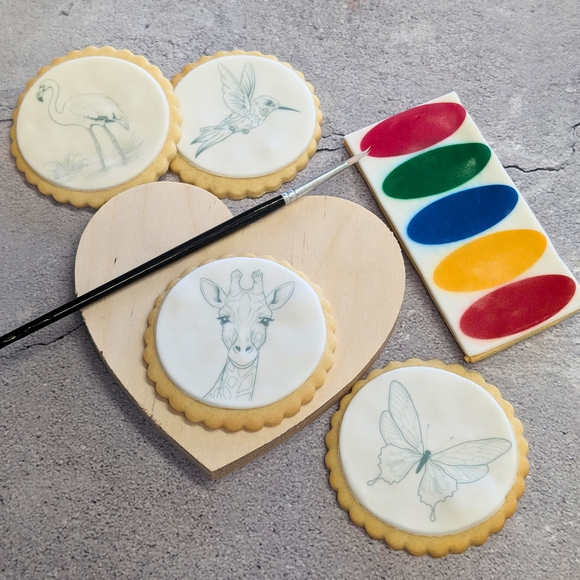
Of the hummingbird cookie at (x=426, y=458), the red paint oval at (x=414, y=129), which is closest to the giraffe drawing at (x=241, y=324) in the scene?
the hummingbird cookie at (x=426, y=458)

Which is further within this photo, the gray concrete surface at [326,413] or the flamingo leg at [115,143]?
the flamingo leg at [115,143]

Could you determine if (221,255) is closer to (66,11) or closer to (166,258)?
(166,258)

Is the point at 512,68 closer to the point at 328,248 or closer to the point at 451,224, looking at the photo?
the point at 451,224

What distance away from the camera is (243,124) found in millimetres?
732

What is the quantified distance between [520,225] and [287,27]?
0.42 metres

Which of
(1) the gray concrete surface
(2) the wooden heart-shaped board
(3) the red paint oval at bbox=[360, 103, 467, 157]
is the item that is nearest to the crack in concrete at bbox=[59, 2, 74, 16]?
(1) the gray concrete surface

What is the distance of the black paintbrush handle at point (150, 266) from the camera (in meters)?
0.61

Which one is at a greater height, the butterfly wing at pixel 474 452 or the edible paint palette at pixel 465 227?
the edible paint palette at pixel 465 227

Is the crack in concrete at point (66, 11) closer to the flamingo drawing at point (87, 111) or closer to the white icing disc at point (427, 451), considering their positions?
the flamingo drawing at point (87, 111)

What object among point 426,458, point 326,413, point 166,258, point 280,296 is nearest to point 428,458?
point 426,458

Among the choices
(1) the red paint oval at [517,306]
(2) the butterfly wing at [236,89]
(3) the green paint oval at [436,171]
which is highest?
(2) the butterfly wing at [236,89]

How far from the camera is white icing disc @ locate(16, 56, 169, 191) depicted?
708 millimetres

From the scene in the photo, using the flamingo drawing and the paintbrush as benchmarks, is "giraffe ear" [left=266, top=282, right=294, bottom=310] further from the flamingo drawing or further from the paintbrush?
the flamingo drawing

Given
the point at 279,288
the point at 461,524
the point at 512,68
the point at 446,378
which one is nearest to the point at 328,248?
the point at 279,288
